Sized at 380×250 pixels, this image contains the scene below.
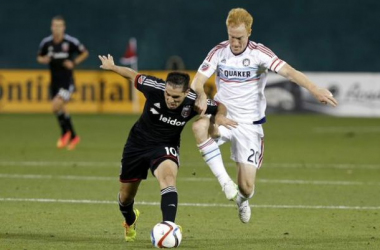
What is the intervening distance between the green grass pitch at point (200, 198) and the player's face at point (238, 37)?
1.84 metres

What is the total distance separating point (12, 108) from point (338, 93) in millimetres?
9542

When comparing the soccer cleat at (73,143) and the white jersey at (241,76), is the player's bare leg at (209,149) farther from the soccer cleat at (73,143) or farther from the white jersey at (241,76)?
the soccer cleat at (73,143)

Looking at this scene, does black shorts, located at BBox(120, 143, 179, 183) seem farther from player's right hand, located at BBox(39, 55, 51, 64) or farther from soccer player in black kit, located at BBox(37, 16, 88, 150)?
player's right hand, located at BBox(39, 55, 51, 64)

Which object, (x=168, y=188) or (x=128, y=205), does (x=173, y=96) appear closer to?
(x=168, y=188)

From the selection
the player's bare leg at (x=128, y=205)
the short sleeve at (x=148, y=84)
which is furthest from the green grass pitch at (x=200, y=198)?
the short sleeve at (x=148, y=84)

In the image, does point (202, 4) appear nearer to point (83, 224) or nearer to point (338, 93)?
point (338, 93)

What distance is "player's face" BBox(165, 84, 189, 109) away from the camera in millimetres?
8414

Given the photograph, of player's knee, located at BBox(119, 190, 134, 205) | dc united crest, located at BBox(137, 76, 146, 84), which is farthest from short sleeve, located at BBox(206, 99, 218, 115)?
player's knee, located at BBox(119, 190, 134, 205)

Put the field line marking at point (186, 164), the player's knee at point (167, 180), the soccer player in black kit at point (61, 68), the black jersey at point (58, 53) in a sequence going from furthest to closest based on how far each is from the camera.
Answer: the black jersey at point (58, 53) < the soccer player in black kit at point (61, 68) < the field line marking at point (186, 164) < the player's knee at point (167, 180)

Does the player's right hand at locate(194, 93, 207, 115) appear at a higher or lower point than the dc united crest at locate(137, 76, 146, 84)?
lower

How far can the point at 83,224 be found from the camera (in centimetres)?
993

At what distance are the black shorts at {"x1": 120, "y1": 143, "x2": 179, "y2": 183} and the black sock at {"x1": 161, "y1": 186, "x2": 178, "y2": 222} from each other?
13.0 inches

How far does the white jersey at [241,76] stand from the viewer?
9.88m

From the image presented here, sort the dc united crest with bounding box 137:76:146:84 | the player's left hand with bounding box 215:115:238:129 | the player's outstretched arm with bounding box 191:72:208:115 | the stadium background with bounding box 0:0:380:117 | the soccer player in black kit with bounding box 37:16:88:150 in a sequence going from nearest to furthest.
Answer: the player's outstretched arm with bounding box 191:72:208:115 → the dc united crest with bounding box 137:76:146:84 → the player's left hand with bounding box 215:115:238:129 → the soccer player in black kit with bounding box 37:16:88:150 → the stadium background with bounding box 0:0:380:117
